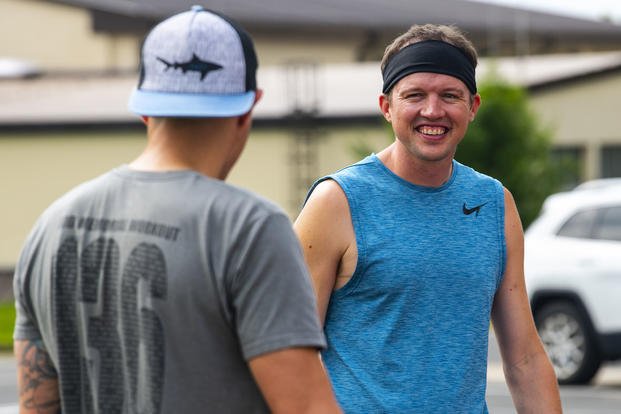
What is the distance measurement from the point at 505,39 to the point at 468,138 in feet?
69.3

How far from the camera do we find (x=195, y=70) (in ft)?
9.04

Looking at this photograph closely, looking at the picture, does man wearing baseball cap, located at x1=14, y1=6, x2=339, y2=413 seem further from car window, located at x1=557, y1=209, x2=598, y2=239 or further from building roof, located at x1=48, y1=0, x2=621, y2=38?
building roof, located at x1=48, y1=0, x2=621, y2=38

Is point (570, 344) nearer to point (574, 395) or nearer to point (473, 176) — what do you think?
point (574, 395)

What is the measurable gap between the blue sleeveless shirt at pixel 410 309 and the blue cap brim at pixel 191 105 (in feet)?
3.85

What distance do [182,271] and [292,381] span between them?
27cm

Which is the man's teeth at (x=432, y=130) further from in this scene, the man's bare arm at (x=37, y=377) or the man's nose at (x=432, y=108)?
the man's bare arm at (x=37, y=377)

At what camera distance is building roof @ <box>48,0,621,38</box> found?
41.4 metres

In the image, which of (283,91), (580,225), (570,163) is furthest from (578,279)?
(283,91)

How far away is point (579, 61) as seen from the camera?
3775 cm

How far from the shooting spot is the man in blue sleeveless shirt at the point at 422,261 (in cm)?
382

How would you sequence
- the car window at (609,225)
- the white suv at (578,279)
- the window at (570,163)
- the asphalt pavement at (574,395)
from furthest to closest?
the window at (570,163) → the car window at (609,225) → the white suv at (578,279) → the asphalt pavement at (574,395)

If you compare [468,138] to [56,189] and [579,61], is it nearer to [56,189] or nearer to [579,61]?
[56,189]

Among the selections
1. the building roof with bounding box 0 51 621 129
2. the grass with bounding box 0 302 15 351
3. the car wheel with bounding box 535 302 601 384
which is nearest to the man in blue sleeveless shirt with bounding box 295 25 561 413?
the car wheel with bounding box 535 302 601 384

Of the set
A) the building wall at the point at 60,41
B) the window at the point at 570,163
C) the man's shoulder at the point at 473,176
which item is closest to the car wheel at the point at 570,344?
the man's shoulder at the point at 473,176
